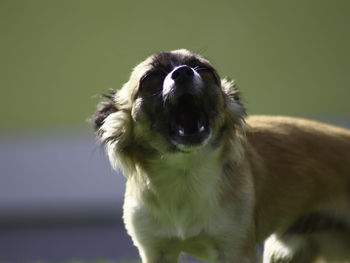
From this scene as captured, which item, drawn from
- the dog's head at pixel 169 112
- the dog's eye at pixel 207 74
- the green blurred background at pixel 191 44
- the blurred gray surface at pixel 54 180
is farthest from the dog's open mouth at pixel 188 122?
the blurred gray surface at pixel 54 180

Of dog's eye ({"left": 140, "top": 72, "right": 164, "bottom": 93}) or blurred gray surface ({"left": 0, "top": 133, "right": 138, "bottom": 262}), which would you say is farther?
blurred gray surface ({"left": 0, "top": 133, "right": 138, "bottom": 262})

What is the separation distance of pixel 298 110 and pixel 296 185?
4.51m

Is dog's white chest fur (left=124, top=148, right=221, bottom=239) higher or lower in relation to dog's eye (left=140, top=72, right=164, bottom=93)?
lower

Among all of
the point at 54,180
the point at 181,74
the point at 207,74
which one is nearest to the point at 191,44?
the point at 54,180

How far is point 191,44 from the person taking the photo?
9.22m

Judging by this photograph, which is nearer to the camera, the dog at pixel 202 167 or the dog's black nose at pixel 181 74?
the dog's black nose at pixel 181 74

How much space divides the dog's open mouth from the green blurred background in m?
4.80

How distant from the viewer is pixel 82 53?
938 centimetres

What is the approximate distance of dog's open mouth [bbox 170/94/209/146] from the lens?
170 inches

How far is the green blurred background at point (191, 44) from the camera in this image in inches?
366

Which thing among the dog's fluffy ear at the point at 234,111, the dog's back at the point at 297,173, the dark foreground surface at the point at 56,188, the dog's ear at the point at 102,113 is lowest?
the dark foreground surface at the point at 56,188

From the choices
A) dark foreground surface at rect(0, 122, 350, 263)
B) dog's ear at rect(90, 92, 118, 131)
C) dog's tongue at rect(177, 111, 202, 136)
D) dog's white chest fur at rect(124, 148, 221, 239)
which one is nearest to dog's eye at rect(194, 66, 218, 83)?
dog's tongue at rect(177, 111, 202, 136)

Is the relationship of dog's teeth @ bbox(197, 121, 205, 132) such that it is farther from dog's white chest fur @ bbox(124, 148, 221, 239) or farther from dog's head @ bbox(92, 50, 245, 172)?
dog's white chest fur @ bbox(124, 148, 221, 239)

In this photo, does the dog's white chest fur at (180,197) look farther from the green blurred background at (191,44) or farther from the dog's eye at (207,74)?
the green blurred background at (191,44)
